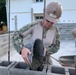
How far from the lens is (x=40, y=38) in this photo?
1.31 meters

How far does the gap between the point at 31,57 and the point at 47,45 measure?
0.37 m

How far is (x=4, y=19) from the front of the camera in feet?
60.8

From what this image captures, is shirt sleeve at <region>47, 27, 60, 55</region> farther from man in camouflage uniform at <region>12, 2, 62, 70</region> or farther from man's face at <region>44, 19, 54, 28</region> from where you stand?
man's face at <region>44, 19, 54, 28</region>

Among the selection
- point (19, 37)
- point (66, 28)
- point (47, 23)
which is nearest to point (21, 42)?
point (19, 37)

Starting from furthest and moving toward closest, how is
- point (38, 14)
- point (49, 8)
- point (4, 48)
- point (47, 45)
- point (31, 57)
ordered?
point (38, 14), point (4, 48), point (47, 45), point (49, 8), point (31, 57)

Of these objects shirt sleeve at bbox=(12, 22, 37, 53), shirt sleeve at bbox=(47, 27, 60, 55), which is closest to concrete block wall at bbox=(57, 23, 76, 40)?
shirt sleeve at bbox=(47, 27, 60, 55)

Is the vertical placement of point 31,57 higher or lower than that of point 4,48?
higher

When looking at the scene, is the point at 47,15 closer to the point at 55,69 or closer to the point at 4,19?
the point at 55,69

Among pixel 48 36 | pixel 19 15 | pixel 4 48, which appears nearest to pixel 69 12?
pixel 19 15

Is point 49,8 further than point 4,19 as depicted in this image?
No

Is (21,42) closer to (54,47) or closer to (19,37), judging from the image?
(19,37)

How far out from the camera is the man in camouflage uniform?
1.04 meters

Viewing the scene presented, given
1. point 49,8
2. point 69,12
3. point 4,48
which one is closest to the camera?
point 49,8

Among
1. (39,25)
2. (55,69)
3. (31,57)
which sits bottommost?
(55,69)
